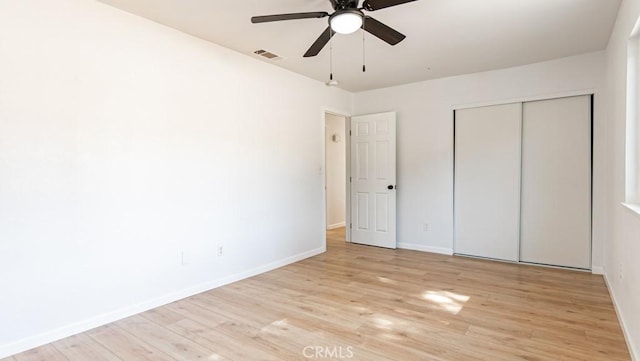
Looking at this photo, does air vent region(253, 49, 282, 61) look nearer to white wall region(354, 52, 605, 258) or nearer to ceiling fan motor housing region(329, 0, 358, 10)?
ceiling fan motor housing region(329, 0, 358, 10)

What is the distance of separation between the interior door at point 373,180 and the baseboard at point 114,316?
1906 millimetres

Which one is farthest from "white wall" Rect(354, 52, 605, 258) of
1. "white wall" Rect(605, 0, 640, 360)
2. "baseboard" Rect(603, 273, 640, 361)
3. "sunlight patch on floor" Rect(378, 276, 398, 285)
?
"sunlight patch on floor" Rect(378, 276, 398, 285)

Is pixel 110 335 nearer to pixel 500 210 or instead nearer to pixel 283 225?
pixel 283 225

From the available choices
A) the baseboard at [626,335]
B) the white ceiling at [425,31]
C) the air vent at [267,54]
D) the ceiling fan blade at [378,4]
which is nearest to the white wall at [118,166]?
the air vent at [267,54]

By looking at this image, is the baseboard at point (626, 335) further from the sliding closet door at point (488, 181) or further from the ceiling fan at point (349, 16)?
the ceiling fan at point (349, 16)

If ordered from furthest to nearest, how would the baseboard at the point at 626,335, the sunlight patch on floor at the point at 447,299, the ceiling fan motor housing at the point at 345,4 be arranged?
the sunlight patch on floor at the point at 447,299 < the ceiling fan motor housing at the point at 345,4 < the baseboard at the point at 626,335

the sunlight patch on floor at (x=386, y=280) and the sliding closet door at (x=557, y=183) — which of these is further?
the sliding closet door at (x=557, y=183)

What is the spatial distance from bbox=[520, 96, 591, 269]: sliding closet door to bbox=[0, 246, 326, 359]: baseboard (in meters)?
3.26

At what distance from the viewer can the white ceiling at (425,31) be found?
2.70m

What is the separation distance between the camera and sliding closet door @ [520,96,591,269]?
392 centimetres

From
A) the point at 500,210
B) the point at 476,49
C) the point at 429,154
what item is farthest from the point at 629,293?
the point at 429,154

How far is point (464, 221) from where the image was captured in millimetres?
4730

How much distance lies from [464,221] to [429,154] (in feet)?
3.43

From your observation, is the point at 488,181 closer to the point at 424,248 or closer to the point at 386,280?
the point at 424,248
